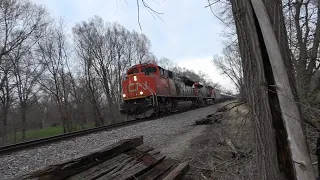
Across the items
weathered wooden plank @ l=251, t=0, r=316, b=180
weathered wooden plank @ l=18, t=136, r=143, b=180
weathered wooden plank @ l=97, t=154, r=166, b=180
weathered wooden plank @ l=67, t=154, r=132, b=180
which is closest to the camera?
weathered wooden plank @ l=251, t=0, r=316, b=180

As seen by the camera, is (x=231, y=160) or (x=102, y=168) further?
(x=231, y=160)

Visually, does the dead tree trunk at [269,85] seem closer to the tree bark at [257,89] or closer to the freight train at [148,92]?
the tree bark at [257,89]

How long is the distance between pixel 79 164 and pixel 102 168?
37 cm

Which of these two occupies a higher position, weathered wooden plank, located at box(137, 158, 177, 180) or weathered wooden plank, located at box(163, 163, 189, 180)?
weathered wooden plank, located at box(137, 158, 177, 180)

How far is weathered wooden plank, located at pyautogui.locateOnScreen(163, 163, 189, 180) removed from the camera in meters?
4.07

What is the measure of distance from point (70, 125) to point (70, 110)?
7.59 ft

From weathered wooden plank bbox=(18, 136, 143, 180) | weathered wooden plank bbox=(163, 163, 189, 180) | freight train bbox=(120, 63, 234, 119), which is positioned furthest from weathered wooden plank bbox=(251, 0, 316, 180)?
freight train bbox=(120, 63, 234, 119)

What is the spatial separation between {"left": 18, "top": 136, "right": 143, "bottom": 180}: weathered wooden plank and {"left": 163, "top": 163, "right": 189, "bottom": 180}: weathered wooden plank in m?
0.77

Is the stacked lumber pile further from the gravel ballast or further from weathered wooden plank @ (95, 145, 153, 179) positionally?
the gravel ballast

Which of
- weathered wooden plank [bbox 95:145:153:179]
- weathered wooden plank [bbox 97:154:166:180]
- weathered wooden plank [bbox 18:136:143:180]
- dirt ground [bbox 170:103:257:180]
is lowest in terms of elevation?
dirt ground [bbox 170:103:257:180]

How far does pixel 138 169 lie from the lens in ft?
13.0

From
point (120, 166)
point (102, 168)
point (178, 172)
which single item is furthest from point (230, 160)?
point (102, 168)

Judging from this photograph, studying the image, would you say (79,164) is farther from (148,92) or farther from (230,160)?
(148,92)

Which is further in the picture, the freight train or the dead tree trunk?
the freight train
